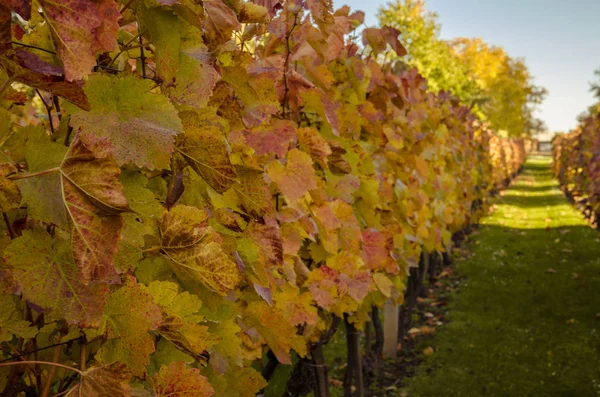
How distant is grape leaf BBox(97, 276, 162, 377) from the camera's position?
107 centimetres

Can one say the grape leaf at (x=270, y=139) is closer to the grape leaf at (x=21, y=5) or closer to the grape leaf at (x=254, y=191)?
the grape leaf at (x=254, y=191)

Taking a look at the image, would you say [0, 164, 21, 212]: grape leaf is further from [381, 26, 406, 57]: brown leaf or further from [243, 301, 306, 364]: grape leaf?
[381, 26, 406, 57]: brown leaf

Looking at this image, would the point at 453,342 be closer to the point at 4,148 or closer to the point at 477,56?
the point at 4,148

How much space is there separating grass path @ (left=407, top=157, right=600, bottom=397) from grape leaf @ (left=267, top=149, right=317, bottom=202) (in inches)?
135

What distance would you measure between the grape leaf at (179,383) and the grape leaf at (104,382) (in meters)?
0.13

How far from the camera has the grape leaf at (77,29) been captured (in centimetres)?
77

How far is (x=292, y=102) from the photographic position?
8.23ft

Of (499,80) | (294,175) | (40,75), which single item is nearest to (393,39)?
(294,175)

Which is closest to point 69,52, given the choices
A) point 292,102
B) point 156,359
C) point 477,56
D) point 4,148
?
point 4,148

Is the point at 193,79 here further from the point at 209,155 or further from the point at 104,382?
the point at 104,382

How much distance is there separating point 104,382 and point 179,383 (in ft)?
0.56

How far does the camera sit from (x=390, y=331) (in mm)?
5754

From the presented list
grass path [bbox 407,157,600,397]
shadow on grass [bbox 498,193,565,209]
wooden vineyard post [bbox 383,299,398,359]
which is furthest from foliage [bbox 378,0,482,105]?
wooden vineyard post [bbox 383,299,398,359]

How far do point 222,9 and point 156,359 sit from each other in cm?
76
